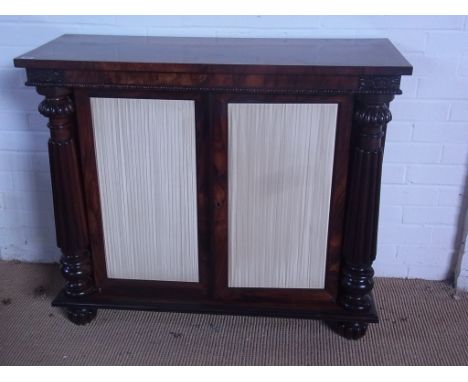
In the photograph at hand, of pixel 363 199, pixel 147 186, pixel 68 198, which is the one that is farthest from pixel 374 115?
pixel 68 198

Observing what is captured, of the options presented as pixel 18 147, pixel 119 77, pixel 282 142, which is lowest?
pixel 18 147

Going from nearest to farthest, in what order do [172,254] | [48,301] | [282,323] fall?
[172,254]
[282,323]
[48,301]

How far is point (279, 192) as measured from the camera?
157 cm

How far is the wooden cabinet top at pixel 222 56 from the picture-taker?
139cm

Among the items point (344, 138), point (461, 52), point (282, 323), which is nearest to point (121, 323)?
point (282, 323)

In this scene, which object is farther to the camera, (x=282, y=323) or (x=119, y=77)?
(x=282, y=323)

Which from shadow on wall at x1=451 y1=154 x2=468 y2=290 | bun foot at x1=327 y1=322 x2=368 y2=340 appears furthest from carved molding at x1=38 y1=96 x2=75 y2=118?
shadow on wall at x1=451 y1=154 x2=468 y2=290

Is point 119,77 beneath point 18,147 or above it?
above

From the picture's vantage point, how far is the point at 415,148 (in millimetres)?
1856

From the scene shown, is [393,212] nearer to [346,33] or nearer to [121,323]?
[346,33]

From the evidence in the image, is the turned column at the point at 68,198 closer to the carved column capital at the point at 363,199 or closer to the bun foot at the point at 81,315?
the bun foot at the point at 81,315

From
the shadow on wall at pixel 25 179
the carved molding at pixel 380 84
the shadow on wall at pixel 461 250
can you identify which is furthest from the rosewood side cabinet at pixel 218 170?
the shadow on wall at pixel 461 250

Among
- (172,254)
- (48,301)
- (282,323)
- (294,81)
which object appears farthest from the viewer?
(48,301)
